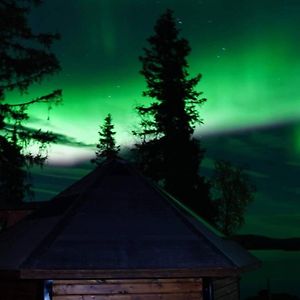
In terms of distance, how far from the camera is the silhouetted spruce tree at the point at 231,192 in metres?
41.3

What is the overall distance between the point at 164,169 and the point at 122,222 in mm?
16066

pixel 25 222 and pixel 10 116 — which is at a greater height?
pixel 10 116

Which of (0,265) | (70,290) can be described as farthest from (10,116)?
(70,290)

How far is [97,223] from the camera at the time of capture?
11.4 meters

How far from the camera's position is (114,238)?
10789mm

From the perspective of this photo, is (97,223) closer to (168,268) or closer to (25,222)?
(168,268)

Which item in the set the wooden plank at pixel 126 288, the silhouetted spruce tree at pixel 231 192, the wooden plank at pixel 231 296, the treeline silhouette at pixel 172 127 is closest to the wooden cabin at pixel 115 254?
→ the wooden plank at pixel 126 288

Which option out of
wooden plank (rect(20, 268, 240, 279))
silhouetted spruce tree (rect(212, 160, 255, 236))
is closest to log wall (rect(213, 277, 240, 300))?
wooden plank (rect(20, 268, 240, 279))

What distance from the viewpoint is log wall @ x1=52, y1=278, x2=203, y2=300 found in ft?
33.7

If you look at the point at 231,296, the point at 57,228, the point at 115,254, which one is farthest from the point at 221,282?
the point at 57,228

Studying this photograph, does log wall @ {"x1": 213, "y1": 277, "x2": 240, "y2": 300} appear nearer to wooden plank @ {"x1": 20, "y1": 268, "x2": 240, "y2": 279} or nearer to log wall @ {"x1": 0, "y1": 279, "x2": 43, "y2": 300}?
wooden plank @ {"x1": 20, "y1": 268, "x2": 240, "y2": 279}

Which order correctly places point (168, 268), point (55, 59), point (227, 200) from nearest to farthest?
point (168, 268) < point (55, 59) < point (227, 200)

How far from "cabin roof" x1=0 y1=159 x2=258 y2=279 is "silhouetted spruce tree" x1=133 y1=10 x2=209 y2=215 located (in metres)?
13.5

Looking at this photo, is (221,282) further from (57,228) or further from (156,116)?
(156,116)
